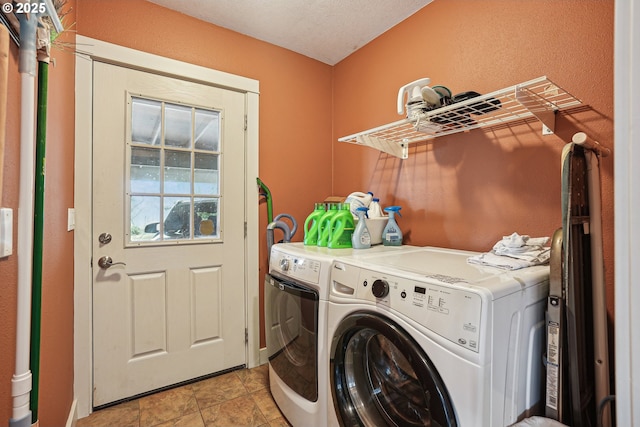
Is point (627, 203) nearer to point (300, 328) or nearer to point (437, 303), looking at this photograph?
→ point (437, 303)

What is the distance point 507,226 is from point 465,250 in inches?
10.6

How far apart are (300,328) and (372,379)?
406 mm

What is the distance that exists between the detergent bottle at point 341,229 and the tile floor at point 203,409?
103cm

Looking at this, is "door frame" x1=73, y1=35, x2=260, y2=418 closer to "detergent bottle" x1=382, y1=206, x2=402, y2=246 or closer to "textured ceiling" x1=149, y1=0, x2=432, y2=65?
"textured ceiling" x1=149, y1=0, x2=432, y2=65

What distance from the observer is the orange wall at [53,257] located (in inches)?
27.7

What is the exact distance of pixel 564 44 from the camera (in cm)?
131

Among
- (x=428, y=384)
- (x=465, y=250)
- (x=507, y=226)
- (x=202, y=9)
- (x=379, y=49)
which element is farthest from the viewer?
(x=379, y=49)

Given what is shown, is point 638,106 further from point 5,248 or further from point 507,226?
point 5,248

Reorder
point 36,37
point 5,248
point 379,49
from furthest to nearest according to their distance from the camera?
point 379,49, point 36,37, point 5,248

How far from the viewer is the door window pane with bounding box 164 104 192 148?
76.3 inches

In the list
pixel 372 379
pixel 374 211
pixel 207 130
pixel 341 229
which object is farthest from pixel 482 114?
pixel 207 130

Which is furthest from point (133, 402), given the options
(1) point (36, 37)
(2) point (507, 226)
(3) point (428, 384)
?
(2) point (507, 226)

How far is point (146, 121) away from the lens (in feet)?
6.16

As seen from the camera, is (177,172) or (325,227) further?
(177,172)
